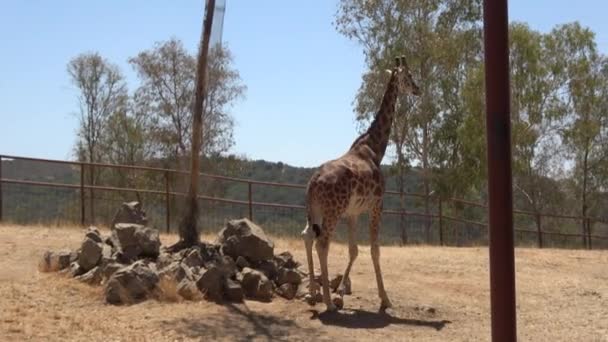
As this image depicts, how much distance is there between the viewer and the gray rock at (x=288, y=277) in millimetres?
11547

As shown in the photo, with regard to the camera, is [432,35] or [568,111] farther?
[568,111]

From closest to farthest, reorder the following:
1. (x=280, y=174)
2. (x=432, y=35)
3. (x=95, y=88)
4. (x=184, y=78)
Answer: (x=432, y=35), (x=184, y=78), (x=95, y=88), (x=280, y=174)

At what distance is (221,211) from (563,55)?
73.4 ft

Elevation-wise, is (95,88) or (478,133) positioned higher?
(95,88)

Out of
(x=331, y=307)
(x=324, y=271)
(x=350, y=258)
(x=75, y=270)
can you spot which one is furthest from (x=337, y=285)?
(x=75, y=270)

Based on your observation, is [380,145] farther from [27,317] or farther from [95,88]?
[95,88]

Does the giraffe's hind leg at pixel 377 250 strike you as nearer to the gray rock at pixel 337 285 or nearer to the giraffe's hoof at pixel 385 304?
the giraffe's hoof at pixel 385 304

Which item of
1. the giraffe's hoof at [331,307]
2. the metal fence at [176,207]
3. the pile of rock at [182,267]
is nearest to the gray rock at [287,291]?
the pile of rock at [182,267]

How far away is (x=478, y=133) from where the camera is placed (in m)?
31.8

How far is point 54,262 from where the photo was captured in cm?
1169

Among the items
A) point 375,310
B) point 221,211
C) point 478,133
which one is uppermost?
point 478,133

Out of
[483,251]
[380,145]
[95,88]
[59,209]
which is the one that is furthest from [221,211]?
[95,88]

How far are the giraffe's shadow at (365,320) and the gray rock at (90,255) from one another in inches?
137

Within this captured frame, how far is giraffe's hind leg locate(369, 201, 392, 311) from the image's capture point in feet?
36.7
